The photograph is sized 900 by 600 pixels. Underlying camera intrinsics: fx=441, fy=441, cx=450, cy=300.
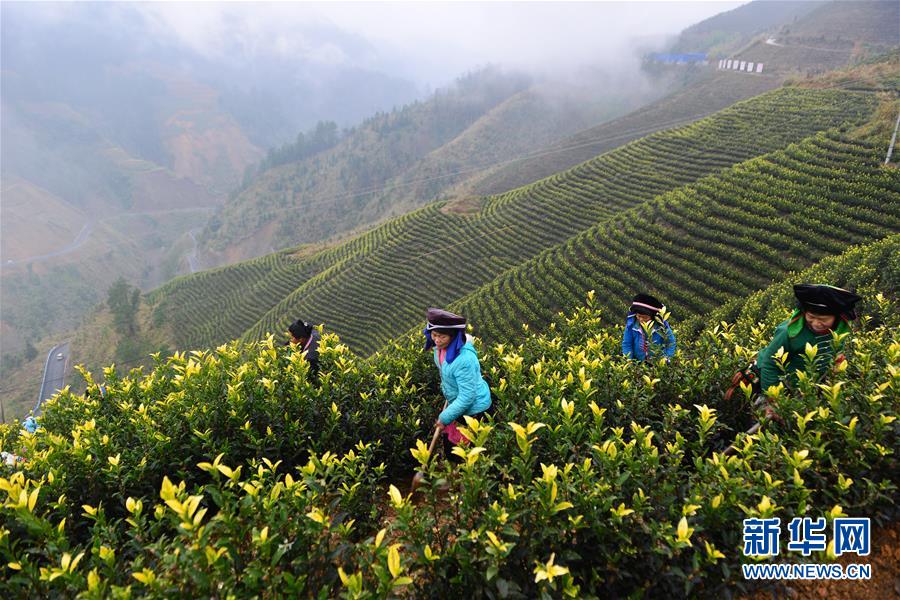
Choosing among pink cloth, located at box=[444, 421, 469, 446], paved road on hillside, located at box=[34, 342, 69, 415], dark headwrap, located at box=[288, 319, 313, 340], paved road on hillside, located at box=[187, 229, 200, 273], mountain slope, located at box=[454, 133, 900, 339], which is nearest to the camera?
pink cloth, located at box=[444, 421, 469, 446]

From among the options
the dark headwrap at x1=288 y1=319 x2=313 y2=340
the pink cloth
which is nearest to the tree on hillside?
the dark headwrap at x1=288 y1=319 x2=313 y2=340

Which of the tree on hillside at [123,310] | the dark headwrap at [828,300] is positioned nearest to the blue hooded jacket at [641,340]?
the dark headwrap at [828,300]

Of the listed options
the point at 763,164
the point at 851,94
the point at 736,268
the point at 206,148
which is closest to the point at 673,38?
the point at 851,94

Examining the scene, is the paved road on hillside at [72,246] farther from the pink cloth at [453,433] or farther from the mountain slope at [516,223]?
the pink cloth at [453,433]

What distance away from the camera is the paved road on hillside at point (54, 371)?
167 feet

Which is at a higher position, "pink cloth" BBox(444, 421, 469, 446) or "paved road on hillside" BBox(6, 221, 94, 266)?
"paved road on hillside" BBox(6, 221, 94, 266)

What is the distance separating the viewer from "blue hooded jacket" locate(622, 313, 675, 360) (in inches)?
176

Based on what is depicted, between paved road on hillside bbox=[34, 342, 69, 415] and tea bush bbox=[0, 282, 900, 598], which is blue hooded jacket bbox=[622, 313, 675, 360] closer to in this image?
tea bush bbox=[0, 282, 900, 598]

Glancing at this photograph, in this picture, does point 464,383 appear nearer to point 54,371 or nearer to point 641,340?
point 641,340

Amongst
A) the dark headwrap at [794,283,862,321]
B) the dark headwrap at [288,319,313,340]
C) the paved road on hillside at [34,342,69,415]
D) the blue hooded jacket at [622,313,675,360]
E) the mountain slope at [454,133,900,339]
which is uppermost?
the dark headwrap at [288,319,313,340]

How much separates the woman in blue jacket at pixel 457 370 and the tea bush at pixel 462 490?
29 centimetres

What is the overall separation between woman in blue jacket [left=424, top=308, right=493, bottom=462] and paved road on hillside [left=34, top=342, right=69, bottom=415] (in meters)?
63.6

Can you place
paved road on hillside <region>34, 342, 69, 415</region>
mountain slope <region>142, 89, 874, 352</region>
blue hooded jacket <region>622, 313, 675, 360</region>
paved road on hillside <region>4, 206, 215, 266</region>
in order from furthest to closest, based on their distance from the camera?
paved road on hillside <region>4, 206, 215, 266</region> < paved road on hillside <region>34, 342, 69, 415</region> < mountain slope <region>142, 89, 874, 352</region> < blue hooded jacket <region>622, 313, 675, 360</region>

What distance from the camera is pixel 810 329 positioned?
12.0ft
